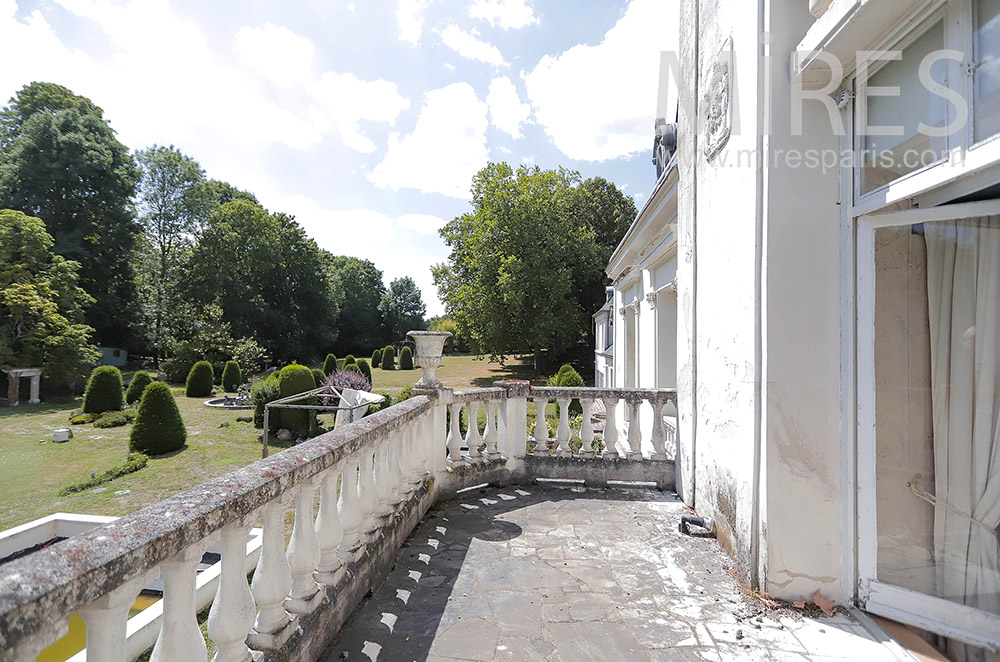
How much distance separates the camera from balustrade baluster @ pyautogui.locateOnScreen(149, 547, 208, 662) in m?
1.51

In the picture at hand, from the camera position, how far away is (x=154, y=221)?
37.4m

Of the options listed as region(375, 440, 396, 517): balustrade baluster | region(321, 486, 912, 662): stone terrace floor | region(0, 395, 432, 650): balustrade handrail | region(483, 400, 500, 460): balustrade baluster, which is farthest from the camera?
region(483, 400, 500, 460): balustrade baluster

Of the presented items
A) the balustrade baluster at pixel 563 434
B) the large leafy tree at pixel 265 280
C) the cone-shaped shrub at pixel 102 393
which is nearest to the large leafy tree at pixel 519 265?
the cone-shaped shrub at pixel 102 393

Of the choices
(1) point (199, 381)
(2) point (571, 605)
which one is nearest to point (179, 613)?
(2) point (571, 605)

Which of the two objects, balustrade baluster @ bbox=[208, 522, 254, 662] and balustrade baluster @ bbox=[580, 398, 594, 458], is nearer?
balustrade baluster @ bbox=[208, 522, 254, 662]

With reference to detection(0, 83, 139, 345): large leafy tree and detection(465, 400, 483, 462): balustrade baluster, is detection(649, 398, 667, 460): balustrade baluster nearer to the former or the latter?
detection(465, 400, 483, 462): balustrade baluster

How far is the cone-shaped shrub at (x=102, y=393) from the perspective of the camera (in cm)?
1775

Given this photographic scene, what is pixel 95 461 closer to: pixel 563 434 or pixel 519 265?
pixel 563 434

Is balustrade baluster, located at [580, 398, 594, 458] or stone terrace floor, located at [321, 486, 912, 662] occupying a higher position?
balustrade baluster, located at [580, 398, 594, 458]

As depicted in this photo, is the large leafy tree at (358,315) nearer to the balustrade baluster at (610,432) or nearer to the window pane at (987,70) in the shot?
the balustrade baluster at (610,432)

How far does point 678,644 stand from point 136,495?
34.8 feet

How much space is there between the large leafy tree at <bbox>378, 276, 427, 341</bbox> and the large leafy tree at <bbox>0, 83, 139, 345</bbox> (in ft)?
69.1

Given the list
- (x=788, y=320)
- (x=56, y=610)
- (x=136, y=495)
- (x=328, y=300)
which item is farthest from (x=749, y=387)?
(x=328, y=300)

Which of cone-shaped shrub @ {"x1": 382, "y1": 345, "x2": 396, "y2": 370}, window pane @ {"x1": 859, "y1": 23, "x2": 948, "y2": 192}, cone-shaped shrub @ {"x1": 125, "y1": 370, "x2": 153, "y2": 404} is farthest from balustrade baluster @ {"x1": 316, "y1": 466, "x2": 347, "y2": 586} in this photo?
cone-shaped shrub @ {"x1": 382, "y1": 345, "x2": 396, "y2": 370}
